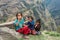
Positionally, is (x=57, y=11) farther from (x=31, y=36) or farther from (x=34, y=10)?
(x=31, y=36)

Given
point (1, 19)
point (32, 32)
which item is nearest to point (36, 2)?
point (1, 19)

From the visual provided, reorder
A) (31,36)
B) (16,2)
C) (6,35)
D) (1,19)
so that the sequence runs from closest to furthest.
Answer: (6,35) → (31,36) → (1,19) → (16,2)

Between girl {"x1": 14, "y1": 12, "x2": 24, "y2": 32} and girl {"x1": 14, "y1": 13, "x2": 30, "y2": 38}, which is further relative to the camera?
girl {"x1": 14, "y1": 12, "x2": 24, "y2": 32}

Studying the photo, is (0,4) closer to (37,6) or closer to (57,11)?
(37,6)

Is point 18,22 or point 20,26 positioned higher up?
point 18,22

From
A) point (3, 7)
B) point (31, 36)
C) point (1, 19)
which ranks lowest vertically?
point (31, 36)

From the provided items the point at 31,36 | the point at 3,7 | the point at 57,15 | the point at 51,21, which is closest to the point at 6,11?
the point at 3,7

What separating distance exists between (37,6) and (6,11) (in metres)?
3.39

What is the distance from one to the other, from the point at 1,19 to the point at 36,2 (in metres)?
4.40

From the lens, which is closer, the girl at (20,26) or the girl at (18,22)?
the girl at (20,26)

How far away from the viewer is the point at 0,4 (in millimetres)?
13047

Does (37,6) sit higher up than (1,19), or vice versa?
(37,6)

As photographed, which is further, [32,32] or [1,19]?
[1,19]

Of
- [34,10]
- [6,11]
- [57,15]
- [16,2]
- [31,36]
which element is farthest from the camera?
[57,15]
